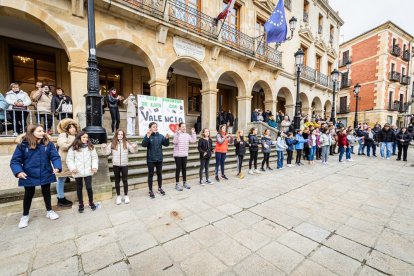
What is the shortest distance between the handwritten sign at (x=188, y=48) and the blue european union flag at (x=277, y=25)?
3746 mm

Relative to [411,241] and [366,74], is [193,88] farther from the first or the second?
[366,74]

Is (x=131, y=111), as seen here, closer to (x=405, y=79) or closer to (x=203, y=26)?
(x=203, y=26)

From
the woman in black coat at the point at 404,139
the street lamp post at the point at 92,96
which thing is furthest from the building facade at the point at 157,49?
the woman in black coat at the point at 404,139

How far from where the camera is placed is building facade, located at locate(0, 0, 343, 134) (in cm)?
611

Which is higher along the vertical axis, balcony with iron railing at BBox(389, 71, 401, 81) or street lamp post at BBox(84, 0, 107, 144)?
balcony with iron railing at BBox(389, 71, 401, 81)

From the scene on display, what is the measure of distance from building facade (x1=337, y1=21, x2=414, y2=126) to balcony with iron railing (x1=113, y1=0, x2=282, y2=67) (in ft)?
60.0

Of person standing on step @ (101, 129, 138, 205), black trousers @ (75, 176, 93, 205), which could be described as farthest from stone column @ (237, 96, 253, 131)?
black trousers @ (75, 176, 93, 205)

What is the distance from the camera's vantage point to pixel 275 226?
3146 mm

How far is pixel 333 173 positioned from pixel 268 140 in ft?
8.59

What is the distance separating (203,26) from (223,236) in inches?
377

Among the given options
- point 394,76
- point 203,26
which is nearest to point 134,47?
point 203,26

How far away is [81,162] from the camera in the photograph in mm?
3643

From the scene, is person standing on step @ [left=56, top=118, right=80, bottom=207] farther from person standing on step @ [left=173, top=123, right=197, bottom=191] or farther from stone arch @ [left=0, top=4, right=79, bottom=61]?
stone arch @ [left=0, top=4, right=79, bottom=61]

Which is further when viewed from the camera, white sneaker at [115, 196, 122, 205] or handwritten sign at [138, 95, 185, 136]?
handwritten sign at [138, 95, 185, 136]
